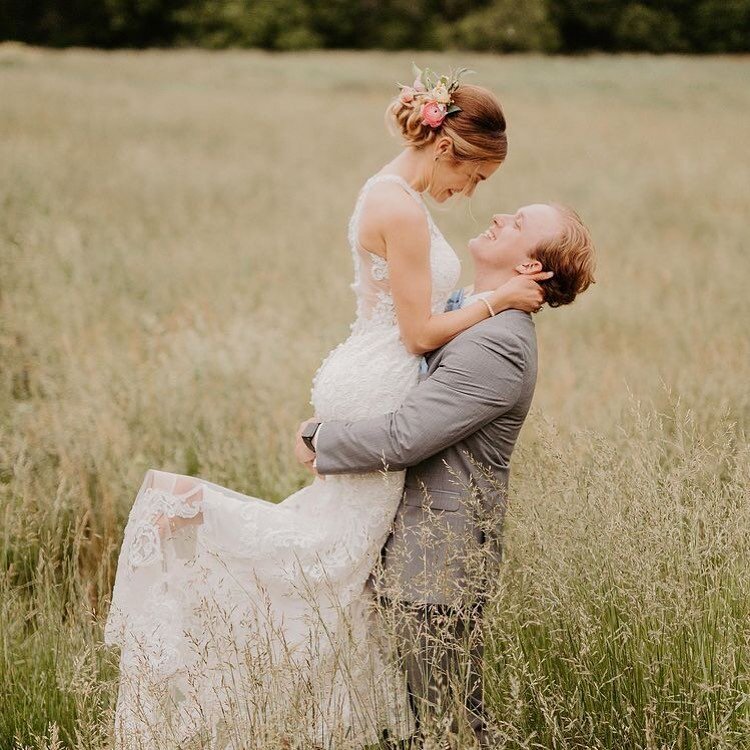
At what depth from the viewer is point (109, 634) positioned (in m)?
2.83

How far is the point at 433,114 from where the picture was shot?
2869 mm

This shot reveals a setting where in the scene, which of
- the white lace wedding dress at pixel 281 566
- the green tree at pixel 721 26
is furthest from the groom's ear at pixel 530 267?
the green tree at pixel 721 26

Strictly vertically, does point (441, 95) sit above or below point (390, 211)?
above

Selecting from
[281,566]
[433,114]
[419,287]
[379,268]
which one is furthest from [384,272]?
[281,566]

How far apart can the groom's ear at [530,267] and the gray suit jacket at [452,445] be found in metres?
0.14

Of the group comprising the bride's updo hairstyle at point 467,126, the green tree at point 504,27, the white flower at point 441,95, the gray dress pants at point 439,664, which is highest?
the green tree at point 504,27

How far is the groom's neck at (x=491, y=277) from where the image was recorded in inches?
115

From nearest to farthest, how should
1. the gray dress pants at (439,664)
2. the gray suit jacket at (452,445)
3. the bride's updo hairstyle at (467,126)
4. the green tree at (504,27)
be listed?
the gray dress pants at (439,664), the gray suit jacket at (452,445), the bride's updo hairstyle at (467,126), the green tree at (504,27)

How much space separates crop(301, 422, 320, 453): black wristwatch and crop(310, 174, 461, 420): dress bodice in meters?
0.06

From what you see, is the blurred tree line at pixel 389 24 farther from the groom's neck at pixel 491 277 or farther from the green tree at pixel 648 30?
the groom's neck at pixel 491 277

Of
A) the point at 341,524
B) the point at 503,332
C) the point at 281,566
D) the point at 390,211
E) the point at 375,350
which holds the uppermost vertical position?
the point at 390,211

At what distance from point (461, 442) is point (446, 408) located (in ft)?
0.60

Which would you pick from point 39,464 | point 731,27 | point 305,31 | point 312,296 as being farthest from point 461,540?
point 731,27

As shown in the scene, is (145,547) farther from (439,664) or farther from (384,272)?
(384,272)
